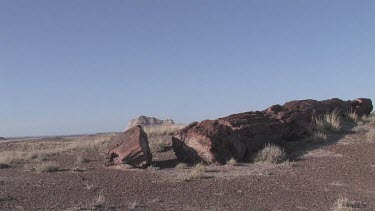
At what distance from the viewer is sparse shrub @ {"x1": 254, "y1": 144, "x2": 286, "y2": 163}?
1804 centimetres

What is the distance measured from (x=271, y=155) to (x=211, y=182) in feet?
13.4

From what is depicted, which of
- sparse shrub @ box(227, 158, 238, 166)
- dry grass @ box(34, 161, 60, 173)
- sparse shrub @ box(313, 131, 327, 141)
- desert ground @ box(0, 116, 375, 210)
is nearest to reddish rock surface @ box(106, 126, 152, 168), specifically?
desert ground @ box(0, 116, 375, 210)

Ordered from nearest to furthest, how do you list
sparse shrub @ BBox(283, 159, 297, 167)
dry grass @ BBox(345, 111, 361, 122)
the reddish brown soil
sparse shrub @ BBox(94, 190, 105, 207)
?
sparse shrub @ BBox(94, 190, 105, 207), the reddish brown soil, sparse shrub @ BBox(283, 159, 297, 167), dry grass @ BBox(345, 111, 361, 122)

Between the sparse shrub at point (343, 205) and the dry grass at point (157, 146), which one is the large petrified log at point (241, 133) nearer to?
the dry grass at point (157, 146)

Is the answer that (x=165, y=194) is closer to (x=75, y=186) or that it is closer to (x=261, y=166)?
(x=75, y=186)

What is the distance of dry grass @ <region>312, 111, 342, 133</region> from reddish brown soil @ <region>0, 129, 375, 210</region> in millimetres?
2953

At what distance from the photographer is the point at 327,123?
23359 millimetres

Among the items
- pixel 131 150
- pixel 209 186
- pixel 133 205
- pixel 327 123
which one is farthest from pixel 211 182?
pixel 327 123

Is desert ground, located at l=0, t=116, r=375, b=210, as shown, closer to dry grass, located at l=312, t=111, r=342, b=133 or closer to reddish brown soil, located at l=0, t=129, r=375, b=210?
reddish brown soil, located at l=0, t=129, r=375, b=210

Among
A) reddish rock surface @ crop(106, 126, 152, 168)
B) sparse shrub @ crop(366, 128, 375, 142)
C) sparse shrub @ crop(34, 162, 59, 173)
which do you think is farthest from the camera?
sparse shrub @ crop(366, 128, 375, 142)

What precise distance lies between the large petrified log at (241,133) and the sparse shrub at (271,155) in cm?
71

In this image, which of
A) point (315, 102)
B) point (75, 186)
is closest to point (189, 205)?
point (75, 186)

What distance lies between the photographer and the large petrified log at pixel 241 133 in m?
18.3

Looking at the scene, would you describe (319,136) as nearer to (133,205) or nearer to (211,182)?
(211,182)
